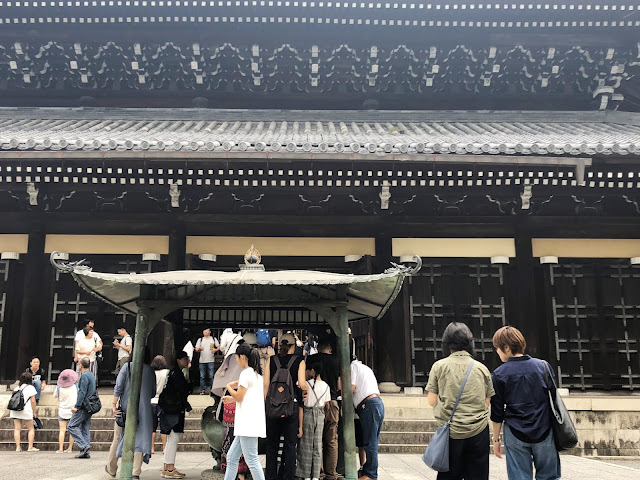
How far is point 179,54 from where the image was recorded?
13.9 metres

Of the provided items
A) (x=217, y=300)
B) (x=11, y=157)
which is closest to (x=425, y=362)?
(x=217, y=300)

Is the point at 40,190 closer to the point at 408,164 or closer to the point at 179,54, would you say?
the point at 179,54

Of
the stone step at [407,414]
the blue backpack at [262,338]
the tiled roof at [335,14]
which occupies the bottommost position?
the stone step at [407,414]

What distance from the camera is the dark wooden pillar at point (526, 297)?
11352 millimetres

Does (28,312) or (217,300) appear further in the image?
(28,312)

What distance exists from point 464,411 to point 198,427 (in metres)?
6.66

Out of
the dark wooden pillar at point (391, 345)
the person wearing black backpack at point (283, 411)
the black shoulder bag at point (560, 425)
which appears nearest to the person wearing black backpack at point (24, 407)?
the person wearing black backpack at point (283, 411)

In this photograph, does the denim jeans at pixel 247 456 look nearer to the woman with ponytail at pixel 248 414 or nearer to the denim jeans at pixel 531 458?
the woman with ponytail at pixel 248 414

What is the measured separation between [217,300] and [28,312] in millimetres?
6318

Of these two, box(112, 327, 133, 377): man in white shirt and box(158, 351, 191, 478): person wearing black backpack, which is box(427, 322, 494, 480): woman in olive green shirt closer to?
box(158, 351, 191, 478): person wearing black backpack

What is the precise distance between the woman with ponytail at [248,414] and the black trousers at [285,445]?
0.61 m

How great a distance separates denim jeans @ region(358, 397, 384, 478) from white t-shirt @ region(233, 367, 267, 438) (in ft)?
5.36

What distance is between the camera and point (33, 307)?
11250 millimetres

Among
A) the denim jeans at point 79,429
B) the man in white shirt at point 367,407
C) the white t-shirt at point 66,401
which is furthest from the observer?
the white t-shirt at point 66,401
